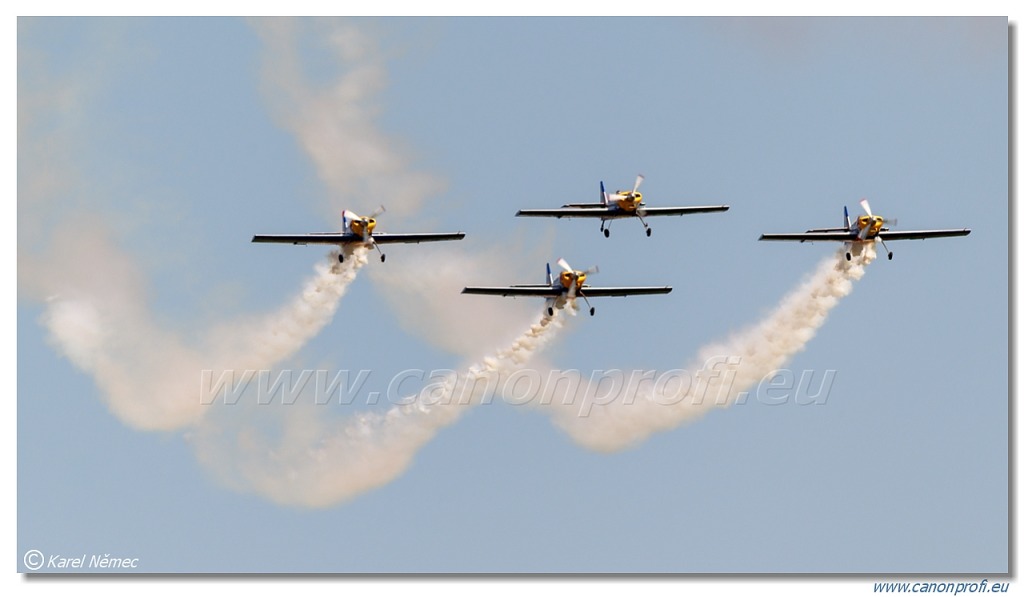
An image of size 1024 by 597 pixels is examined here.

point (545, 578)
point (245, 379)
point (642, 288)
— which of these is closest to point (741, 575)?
point (545, 578)

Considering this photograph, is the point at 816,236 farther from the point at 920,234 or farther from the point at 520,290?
the point at 520,290

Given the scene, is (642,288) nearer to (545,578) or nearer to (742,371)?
(742,371)

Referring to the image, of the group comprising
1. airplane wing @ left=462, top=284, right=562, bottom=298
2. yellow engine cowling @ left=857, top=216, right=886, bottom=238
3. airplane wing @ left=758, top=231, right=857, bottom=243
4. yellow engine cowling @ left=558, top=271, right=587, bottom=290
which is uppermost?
yellow engine cowling @ left=857, top=216, right=886, bottom=238

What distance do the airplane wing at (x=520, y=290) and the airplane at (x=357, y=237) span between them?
286 cm

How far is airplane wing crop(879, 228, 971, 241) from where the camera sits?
108500mm

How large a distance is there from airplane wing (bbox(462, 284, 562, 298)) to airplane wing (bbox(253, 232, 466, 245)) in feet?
9.37

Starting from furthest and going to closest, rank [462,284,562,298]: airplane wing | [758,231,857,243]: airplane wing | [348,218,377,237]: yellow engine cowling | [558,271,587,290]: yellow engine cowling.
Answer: [758,231,857,243]: airplane wing
[348,218,377,237]: yellow engine cowling
[558,271,587,290]: yellow engine cowling
[462,284,562,298]: airplane wing

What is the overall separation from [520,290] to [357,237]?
7122 mm

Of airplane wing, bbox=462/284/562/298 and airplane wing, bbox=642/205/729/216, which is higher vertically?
airplane wing, bbox=642/205/729/216

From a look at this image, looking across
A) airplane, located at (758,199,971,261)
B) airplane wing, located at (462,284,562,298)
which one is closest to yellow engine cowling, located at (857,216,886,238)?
airplane, located at (758,199,971,261)

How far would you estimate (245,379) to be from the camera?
109750mm

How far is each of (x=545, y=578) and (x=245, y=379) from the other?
18.7 metres

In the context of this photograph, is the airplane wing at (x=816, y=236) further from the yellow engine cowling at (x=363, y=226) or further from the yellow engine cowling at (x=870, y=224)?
the yellow engine cowling at (x=363, y=226)

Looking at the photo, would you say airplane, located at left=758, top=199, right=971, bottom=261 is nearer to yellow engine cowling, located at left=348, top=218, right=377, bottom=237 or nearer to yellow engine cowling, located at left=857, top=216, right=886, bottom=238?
yellow engine cowling, located at left=857, top=216, right=886, bottom=238
